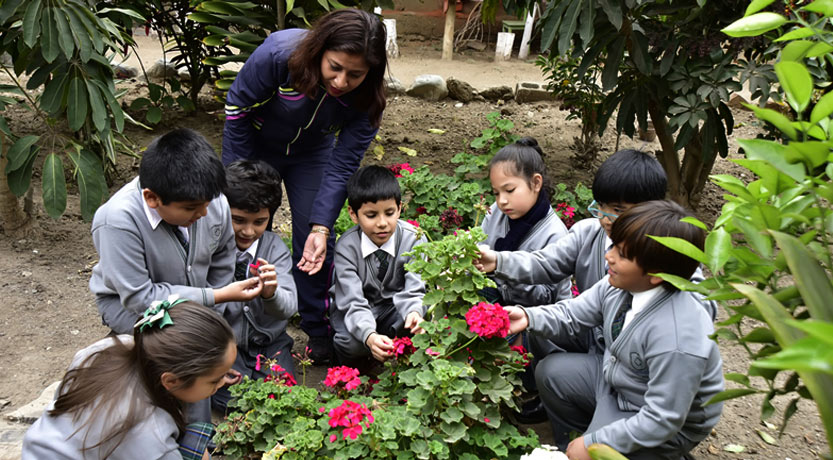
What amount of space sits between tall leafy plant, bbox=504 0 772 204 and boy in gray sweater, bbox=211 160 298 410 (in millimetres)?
1803

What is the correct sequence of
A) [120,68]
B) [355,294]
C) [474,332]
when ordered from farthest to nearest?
[120,68] < [355,294] < [474,332]

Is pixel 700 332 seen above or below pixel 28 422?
above

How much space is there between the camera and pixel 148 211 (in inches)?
95.6

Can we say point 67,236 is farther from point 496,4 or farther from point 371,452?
point 496,4

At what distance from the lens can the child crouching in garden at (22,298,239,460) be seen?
6.08ft

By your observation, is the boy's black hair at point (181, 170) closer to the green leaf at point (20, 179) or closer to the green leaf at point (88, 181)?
the green leaf at point (88, 181)

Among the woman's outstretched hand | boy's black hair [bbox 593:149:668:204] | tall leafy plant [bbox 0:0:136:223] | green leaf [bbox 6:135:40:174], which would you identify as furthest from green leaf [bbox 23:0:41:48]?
boy's black hair [bbox 593:149:668:204]

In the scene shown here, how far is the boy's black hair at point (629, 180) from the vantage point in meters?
2.54

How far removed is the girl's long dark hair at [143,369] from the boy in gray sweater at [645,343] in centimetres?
109

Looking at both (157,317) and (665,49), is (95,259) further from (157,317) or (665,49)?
(665,49)

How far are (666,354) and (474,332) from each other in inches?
24.3

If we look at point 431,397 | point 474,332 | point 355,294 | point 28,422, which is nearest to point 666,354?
point 474,332

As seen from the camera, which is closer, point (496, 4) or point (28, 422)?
point (28, 422)

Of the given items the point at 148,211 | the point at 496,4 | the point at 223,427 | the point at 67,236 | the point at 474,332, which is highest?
the point at 496,4
